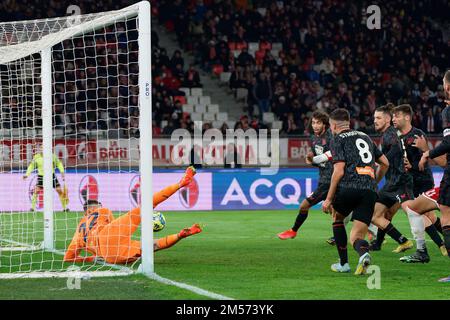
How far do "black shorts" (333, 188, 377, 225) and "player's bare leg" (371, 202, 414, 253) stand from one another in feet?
7.43

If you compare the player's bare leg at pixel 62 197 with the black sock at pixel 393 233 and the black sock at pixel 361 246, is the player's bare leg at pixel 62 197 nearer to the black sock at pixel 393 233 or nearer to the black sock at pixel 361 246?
the black sock at pixel 393 233

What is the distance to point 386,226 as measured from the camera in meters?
12.0

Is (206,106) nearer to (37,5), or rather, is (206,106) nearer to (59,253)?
(37,5)

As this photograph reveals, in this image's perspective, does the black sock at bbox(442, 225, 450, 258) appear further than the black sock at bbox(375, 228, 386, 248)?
No

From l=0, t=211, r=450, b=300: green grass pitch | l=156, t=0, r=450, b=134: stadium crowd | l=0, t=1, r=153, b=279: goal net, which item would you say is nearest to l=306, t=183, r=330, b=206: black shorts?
l=0, t=211, r=450, b=300: green grass pitch

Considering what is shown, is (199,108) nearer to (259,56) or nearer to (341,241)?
(259,56)

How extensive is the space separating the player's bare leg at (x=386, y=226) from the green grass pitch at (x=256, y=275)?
0.79 ft

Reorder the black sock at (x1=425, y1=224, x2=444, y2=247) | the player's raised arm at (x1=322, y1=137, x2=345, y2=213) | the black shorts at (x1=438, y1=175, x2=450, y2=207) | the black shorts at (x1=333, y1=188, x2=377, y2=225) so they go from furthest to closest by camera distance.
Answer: the black sock at (x1=425, y1=224, x2=444, y2=247), the black shorts at (x1=333, y1=188, x2=377, y2=225), the player's raised arm at (x1=322, y1=137, x2=345, y2=213), the black shorts at (x1=438, y1=175, x2=450, y2=207)

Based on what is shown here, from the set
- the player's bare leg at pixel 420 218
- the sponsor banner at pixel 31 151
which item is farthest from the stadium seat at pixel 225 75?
the player's bare leg at pixel 420 218

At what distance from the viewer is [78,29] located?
10703 mm

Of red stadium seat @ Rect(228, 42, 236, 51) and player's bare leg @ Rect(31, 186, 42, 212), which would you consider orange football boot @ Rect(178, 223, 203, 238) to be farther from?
Result: red stadium seat @ Rect(228, 42, 236, 51)

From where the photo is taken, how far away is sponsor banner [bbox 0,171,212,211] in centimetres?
1942

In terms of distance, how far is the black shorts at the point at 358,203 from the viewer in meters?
9.80

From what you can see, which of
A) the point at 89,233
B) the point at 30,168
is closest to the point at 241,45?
the point at 30,168
